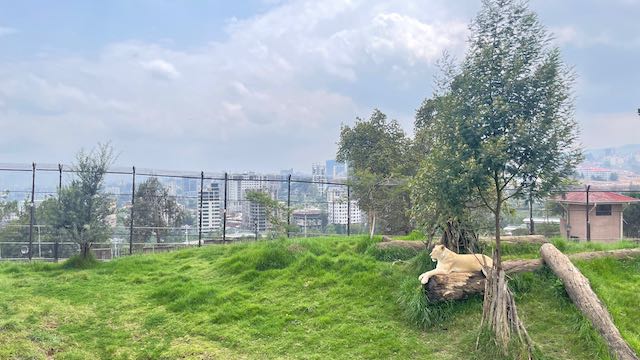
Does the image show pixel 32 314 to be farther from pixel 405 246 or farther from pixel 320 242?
pixel 405 246

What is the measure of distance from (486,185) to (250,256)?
5120 millimetres

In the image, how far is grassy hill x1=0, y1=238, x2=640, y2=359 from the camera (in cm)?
561

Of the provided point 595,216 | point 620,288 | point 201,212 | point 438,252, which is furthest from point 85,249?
point 595,216

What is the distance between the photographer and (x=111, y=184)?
1191 cm

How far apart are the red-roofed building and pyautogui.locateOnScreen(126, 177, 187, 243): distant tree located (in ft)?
38.8

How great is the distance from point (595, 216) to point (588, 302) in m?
12.1

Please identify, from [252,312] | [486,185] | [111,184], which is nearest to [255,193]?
[111,184]

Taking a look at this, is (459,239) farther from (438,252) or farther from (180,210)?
(180,210)

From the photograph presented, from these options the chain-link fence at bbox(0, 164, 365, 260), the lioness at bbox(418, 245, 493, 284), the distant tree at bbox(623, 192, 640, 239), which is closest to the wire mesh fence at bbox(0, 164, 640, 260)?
the chain-link fence at bbox(0, 164, 365, 260)

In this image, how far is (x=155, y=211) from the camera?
1466cm

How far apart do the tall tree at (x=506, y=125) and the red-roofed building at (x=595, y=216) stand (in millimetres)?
10339

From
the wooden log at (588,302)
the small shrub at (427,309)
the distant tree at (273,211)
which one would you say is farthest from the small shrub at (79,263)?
the wooden log at (588,302)

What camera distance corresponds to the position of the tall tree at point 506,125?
16.6ft

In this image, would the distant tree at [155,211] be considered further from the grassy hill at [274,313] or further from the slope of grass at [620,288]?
the slope of grass at [620,288]
